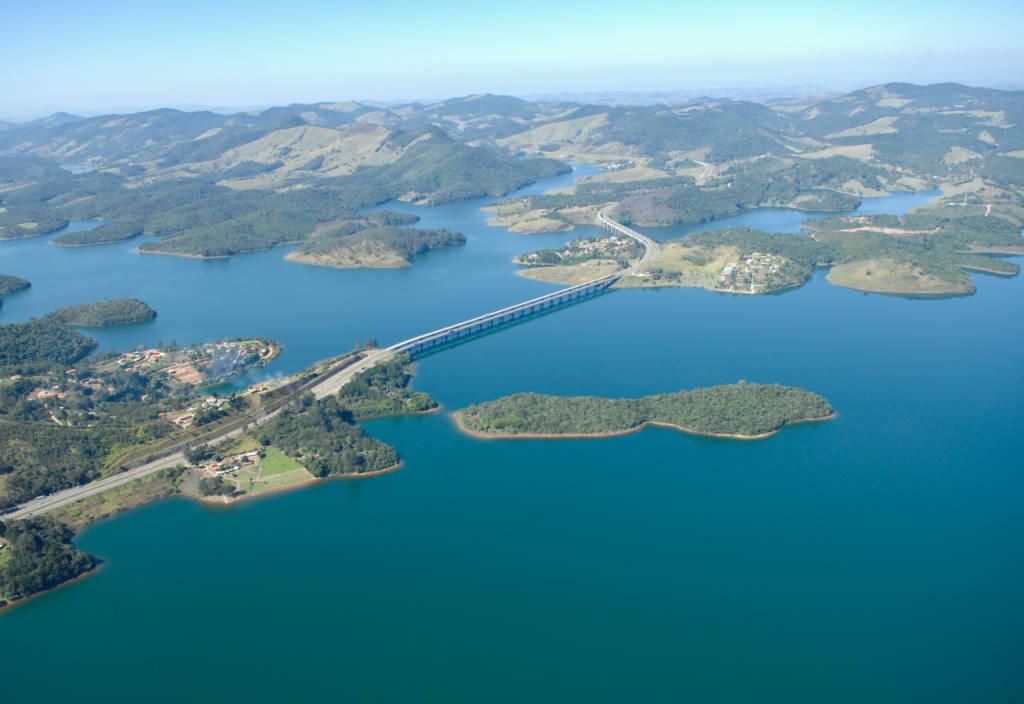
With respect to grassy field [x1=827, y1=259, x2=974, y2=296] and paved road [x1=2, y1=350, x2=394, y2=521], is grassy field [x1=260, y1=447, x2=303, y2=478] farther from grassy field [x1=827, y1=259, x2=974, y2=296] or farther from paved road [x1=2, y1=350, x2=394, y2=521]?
grassy field [x1=827, y1=259, x2=974, y2=296]

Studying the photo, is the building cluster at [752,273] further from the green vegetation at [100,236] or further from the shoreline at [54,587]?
the green vegetation at [100,236]

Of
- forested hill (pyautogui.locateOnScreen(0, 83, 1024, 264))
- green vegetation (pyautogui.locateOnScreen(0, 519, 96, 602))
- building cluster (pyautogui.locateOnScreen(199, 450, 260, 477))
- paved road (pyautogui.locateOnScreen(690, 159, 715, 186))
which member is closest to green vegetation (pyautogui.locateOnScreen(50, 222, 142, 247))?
forested hill (pyautogui.locateOnScreen(0, 83, 1024, 264))

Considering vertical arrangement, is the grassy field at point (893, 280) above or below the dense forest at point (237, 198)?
below

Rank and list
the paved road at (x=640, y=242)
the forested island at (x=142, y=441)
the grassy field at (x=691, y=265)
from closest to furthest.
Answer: the forested island at (x=142, y=441) → the grassy field at (x=691, y=265) → the paved road at (x=640, y=242)

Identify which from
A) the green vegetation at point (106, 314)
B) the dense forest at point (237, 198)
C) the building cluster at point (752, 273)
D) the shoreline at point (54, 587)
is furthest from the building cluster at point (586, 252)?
the shoreline at point (54, 587)

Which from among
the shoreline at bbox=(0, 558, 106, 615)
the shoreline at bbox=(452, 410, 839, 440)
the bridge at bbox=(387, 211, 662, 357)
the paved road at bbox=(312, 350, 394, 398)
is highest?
the bridge at bbox=(387, 211, 662, 357)

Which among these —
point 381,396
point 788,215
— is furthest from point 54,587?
point 788,215

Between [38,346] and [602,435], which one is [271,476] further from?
[38,346]
